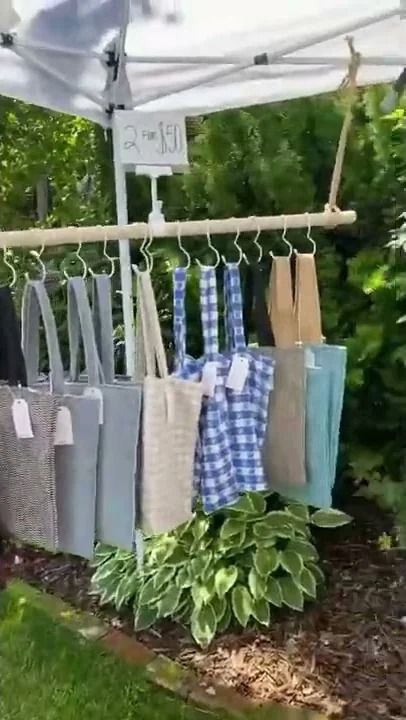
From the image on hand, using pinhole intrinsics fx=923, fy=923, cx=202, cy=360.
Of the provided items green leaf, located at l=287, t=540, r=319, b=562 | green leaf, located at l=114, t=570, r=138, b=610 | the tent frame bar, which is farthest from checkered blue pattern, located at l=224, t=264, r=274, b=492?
green leaf, located at l=114, t=570, r=138, b=610

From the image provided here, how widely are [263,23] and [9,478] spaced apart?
1.12m

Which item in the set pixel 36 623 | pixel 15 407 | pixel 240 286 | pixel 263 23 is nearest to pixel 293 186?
pixel 263 23

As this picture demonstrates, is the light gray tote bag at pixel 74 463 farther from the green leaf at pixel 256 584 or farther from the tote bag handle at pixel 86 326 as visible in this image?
the green leaf at pixel 256 584

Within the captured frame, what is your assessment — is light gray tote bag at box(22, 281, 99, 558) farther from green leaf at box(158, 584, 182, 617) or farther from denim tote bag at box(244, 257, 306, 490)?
green leaf at box(158, 584, 182, 617)

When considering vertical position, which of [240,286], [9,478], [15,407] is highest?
[240,286]

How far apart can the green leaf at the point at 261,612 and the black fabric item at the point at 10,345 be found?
5.12 feet

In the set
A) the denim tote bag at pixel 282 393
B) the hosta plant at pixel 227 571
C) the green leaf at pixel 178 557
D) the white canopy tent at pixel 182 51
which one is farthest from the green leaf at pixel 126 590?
the denim tote bag at pixel 282 393

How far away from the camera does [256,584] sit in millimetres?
2832

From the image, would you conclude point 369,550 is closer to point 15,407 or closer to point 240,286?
point 240,286

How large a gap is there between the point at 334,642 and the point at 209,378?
145 cm

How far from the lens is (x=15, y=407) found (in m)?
1.46

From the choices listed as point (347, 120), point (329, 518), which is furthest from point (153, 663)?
point (347, 120)

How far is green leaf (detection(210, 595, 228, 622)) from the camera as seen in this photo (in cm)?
282

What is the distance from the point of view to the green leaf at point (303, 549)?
2.95 meters
